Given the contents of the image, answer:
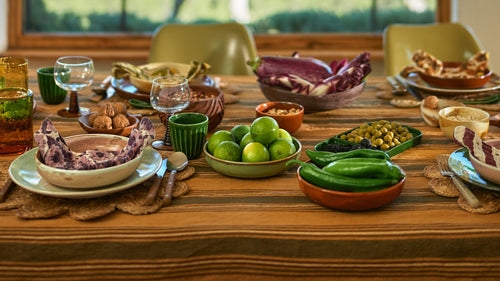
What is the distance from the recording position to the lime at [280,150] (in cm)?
125

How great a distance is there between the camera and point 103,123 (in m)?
1.46

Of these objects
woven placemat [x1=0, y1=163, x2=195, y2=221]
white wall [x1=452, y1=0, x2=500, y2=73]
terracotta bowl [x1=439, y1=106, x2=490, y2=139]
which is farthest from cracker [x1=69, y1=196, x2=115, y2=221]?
white wall [x1=452, y1=0, x2=500, y2=73]

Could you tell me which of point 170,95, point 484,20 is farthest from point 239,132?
point 484,20

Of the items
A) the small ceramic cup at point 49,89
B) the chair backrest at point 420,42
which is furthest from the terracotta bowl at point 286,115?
the chair backrest at point 420,42

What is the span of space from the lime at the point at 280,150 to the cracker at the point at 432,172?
A: 0.98ft

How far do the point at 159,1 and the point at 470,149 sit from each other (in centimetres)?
278

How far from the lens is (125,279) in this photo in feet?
3.38

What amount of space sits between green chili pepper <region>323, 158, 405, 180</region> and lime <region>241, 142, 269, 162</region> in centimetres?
17

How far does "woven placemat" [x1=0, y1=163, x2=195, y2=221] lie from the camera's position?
1.06m

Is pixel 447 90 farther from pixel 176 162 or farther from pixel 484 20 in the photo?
pixel 484 20

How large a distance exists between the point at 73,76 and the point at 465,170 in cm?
108

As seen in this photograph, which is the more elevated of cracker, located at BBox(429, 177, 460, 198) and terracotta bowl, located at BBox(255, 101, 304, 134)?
terracotta bowl, located at BBox(255, 101, 304, 134)

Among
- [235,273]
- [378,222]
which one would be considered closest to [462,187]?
[378,222]

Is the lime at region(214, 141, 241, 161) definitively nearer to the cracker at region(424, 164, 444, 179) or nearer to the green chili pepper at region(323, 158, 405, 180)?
the green chili pepper at region(323, 158, 405, 180)
